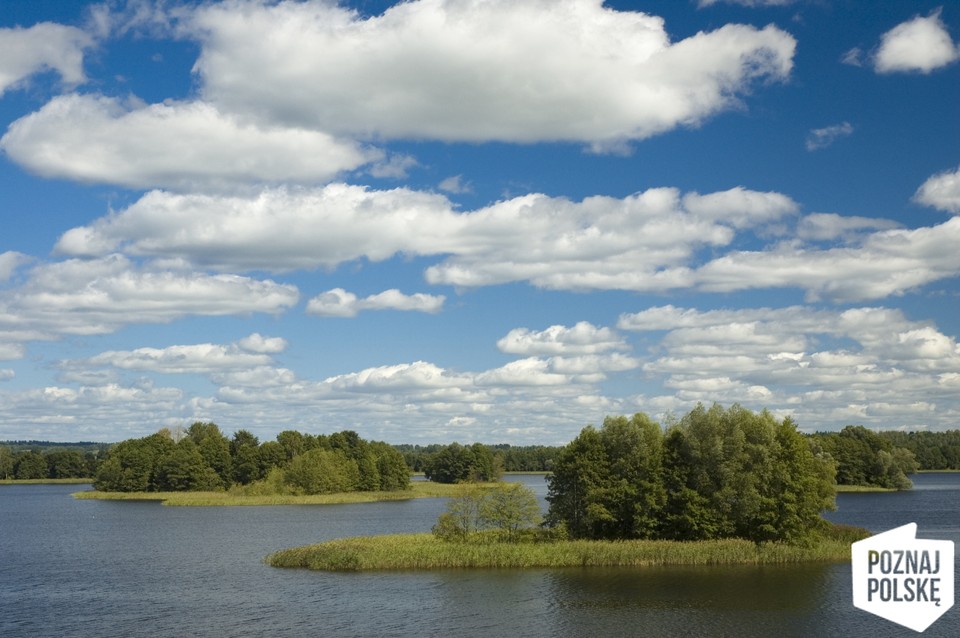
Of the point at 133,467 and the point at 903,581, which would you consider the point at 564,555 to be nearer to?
the point at 903,581

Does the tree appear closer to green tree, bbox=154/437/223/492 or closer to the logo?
the logo

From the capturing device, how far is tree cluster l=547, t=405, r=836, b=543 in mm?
74125

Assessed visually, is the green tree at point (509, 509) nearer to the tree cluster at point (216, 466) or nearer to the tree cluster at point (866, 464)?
the tree cluster at point (216, 466)

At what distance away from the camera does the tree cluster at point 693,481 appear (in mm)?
74125

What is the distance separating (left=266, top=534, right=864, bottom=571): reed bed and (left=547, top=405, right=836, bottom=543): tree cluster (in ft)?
7.05

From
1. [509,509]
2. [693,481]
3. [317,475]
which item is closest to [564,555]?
[509,509]

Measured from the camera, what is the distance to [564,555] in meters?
71.8

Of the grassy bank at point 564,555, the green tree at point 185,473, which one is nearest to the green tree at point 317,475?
the green tree at point 185,473

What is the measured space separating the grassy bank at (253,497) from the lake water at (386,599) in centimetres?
6011

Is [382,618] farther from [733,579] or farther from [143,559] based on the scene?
[143,559]

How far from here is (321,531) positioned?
102250 millimetres

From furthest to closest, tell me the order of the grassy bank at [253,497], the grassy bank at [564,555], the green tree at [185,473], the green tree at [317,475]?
Answer: the green tree at [185,473]
the green tree at [317,475]
the grassy bank at [253,497]
the grassy bank at [564,555]

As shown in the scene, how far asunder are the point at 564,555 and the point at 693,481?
1374cm

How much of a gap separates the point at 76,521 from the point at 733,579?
94.1 metres
